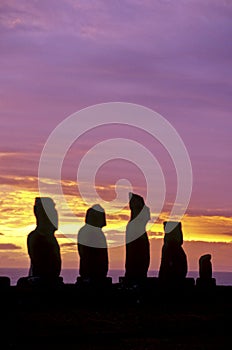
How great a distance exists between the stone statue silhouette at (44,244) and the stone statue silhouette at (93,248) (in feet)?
4.92

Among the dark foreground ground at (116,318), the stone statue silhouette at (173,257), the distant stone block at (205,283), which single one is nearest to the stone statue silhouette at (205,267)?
the distant stone block at (205,283)

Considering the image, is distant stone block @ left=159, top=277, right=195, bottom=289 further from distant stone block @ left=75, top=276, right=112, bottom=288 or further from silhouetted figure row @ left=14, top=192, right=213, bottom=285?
distant stone block @ left=75, top=276, right=112, bottom=288

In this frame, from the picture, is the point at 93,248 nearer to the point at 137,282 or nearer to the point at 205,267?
the point at 137,282

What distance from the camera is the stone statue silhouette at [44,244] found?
25.0 metres

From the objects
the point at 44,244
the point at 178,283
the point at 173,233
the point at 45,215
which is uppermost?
the point at 173,233

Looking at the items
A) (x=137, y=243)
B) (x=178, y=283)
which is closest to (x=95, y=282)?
(x=137, y=243)

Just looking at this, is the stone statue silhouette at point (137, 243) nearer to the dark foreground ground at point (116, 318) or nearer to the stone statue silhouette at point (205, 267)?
the dark foreground ground at point (116, 318)

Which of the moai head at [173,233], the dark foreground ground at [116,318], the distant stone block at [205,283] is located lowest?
the dark foreground ground at [116,318]

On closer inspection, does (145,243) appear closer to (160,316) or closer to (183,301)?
(183,301)

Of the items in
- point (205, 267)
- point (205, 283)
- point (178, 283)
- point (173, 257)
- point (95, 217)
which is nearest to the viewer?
point (95, 217)

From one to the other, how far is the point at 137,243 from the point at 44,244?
4030 mm

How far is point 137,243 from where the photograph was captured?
1096 inches

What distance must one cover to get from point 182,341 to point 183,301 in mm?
9003

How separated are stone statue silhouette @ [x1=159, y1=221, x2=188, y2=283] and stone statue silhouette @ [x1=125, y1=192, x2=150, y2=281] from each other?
1.56 metres
